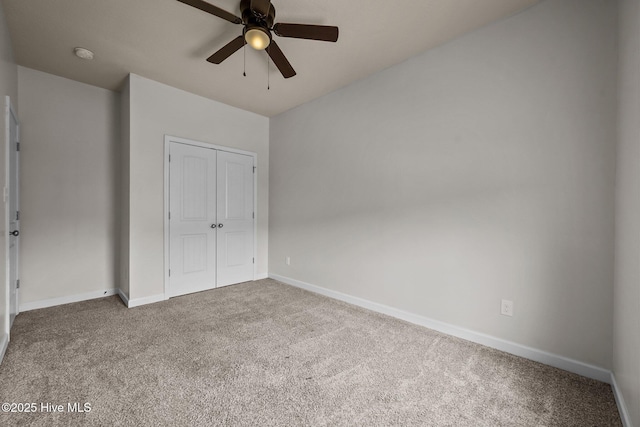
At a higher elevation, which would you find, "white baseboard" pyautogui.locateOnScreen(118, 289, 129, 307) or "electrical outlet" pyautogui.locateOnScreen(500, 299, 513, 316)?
"electrical outlet" pyautogui.locateOnScreen(500, 299, 513, 316)

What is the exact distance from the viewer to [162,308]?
3.20 m

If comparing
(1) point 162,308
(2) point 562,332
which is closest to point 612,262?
(2) point 562,332

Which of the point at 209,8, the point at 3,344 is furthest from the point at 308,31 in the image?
the point at 3,344

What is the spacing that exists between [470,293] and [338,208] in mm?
1751

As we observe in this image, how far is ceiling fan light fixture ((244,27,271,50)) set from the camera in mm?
1945

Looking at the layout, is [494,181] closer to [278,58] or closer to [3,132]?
[278,58]

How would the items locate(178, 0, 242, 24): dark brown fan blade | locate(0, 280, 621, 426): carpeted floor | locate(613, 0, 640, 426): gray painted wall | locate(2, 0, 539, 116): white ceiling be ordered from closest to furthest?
locate(613, 0, 640, 426): gray painted wall < locate(0, 280, 621, 426): carpeted floor < locate(178, 0, 242, 24): dark brown fan blade < locate(2, 0, 539, 116): white ceiling

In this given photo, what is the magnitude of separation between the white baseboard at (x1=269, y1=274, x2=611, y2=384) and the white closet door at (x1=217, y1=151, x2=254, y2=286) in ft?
5.33

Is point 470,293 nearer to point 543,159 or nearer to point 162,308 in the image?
point 543,159

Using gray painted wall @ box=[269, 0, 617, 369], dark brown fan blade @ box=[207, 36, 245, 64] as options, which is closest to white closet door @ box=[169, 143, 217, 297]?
dark brown fan blade @ box=[207, 36, 245, 64]

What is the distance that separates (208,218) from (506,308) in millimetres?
3609

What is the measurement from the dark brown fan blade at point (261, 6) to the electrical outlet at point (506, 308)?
2828mm

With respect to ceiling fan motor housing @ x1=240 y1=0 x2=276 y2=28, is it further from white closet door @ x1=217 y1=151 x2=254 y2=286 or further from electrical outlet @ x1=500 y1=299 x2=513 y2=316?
electrical outlet @ x1=500 y1=299 x2=513 y2=316

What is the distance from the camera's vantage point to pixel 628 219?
59.8 inches
